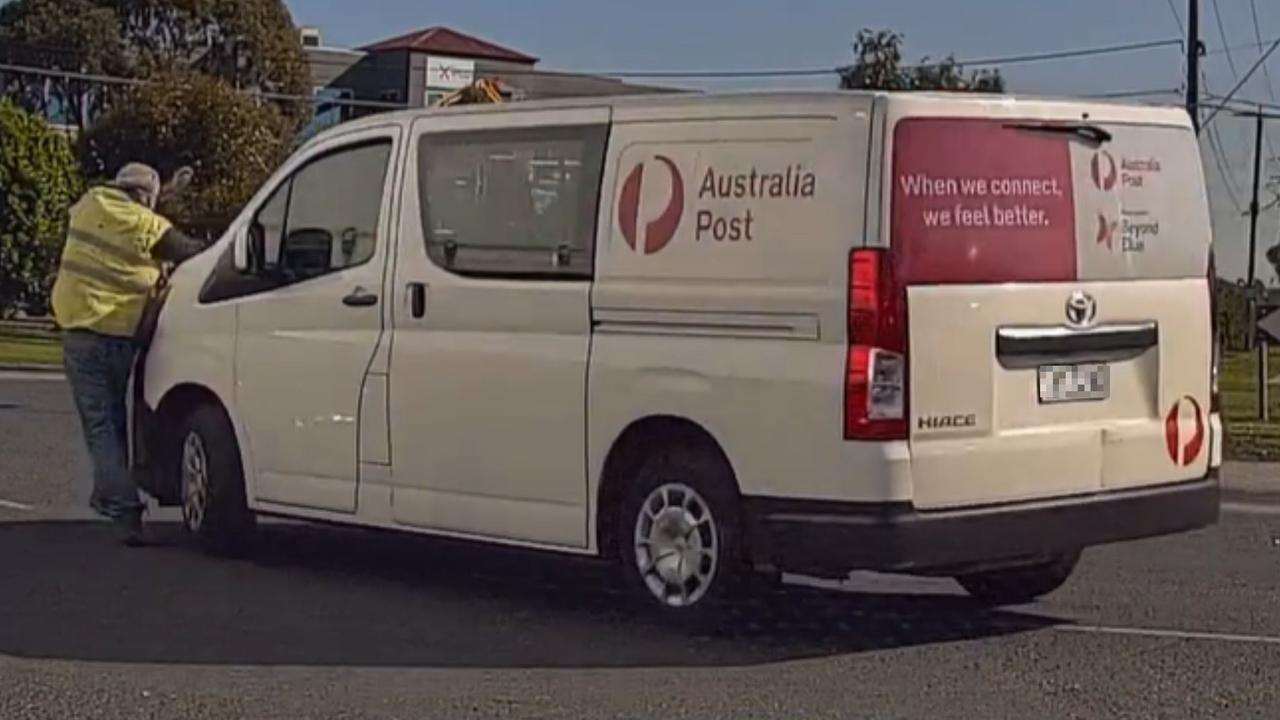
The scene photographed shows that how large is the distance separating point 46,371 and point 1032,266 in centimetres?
2414

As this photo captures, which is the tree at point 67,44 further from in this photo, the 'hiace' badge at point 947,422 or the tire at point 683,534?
the 'hiace' badge at point 947,422

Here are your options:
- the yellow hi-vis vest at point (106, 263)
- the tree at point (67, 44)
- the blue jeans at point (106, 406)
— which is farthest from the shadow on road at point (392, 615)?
the tree at point (67, 44)

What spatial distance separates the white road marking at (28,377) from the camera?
2725 cm

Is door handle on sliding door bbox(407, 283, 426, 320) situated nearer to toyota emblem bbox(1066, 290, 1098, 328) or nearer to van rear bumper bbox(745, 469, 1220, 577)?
van rear bumper bbox(745, 469, 1220, 577)

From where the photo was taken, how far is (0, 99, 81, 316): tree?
43781 mm

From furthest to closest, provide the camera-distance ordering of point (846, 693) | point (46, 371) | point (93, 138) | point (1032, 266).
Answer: point (93, 138)
point (46, 371)
point (1032, 266)
point (846, 693)

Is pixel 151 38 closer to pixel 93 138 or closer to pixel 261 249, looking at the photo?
pixel 93 138

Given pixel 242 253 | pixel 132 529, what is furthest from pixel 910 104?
pixel 132 529

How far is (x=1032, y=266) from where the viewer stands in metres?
8.28

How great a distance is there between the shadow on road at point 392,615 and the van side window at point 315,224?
1344 mm

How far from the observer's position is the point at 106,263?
10.9 meters

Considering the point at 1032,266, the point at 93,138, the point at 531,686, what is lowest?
the point at 531,686

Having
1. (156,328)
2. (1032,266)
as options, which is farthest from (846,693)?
(156,328)

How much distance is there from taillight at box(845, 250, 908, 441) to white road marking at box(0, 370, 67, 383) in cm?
2063
